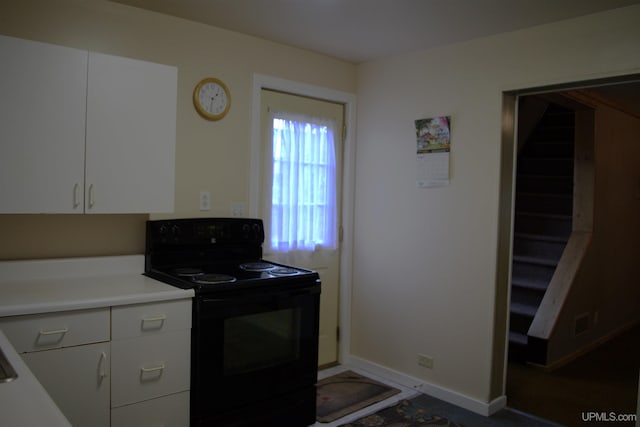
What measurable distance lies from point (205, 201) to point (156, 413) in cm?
120

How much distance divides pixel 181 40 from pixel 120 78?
64 cm

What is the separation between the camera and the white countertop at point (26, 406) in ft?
3.21

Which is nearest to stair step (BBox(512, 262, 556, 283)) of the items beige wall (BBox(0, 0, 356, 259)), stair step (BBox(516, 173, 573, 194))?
stair step (BBox(516, 173, 573, 194))

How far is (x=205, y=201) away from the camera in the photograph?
288 cm

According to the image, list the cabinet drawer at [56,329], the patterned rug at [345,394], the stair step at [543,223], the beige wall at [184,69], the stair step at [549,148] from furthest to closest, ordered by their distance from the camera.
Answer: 1. the stair step at [549,148]
2. the stair step at [543,223]
3. the patterned rug at [345,394]
4. the beige wall at [184,69]
5. the cabinet drawer at [56,329]

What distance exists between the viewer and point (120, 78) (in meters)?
2.22

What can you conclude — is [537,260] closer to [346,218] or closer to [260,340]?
[346,218]

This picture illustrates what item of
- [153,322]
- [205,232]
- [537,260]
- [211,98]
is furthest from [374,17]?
[537,260]

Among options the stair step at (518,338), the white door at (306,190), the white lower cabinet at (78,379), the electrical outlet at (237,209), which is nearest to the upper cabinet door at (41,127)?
the white lower cabinet at (78,379)

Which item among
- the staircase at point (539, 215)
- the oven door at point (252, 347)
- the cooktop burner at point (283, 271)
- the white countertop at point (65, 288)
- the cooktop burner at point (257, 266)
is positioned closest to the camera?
the white countertop at point (65, 288)

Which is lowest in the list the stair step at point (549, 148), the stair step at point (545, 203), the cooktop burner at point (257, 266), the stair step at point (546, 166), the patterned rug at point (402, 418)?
the patterned rug at point (402, 418)

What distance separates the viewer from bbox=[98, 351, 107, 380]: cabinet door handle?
6.43 ft

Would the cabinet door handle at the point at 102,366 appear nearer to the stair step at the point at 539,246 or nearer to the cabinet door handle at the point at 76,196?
the cabinet door handle at the point at 76,196

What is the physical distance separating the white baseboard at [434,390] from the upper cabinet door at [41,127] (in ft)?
7.46
